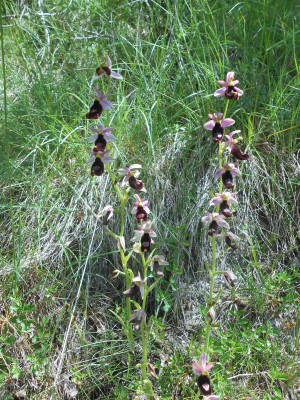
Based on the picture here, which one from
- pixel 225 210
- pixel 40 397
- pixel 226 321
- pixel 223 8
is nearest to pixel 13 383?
pixel 40 397

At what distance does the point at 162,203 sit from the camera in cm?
288

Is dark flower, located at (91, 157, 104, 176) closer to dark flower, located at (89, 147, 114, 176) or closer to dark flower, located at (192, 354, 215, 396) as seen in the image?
dark flower, located at (89, 147, 114, 176)

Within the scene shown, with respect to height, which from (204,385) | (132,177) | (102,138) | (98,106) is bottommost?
(204,385)

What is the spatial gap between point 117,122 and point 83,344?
1122mm

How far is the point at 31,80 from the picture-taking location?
356cm

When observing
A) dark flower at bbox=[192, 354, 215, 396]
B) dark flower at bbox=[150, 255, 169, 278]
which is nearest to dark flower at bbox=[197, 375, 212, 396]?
dark flower at bbox=[192, 354, 215, 396]

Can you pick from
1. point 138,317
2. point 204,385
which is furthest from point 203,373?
point 138,317

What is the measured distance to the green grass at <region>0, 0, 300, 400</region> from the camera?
2.59 meters

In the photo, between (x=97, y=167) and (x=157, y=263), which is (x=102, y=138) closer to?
(x=97, y=167)

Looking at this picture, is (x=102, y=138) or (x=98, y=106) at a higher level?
(x=98, y=106)

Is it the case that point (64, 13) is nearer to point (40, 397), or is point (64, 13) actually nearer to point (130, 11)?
point (130, 11)

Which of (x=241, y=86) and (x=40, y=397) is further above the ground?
(x=241, y=86)

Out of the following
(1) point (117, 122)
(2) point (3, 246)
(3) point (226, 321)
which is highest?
(1) point (117, 122)

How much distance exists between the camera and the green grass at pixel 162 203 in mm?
2592
